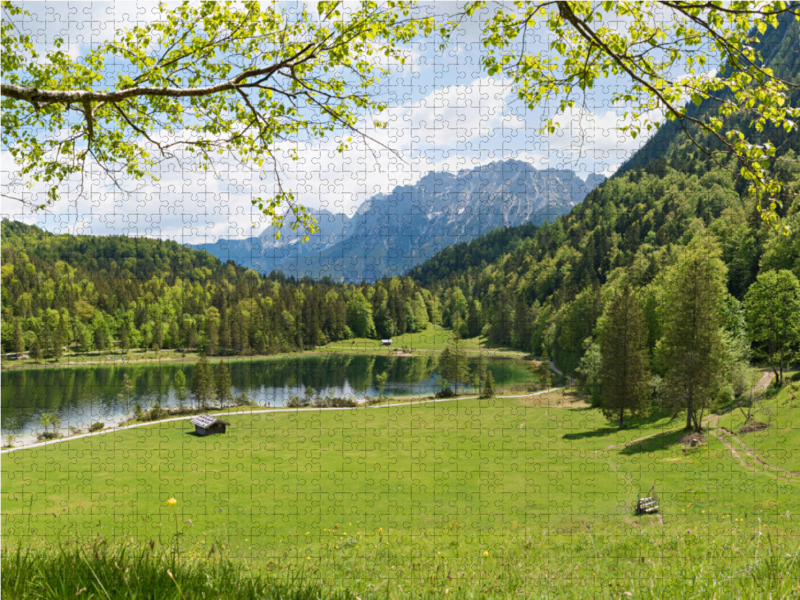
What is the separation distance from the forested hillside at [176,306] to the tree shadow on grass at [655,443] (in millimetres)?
21561

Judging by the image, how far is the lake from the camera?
46.9 m

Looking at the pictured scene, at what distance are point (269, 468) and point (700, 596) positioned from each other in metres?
26.0

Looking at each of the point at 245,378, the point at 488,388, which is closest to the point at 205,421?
the point at 245,378

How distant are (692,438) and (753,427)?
2.85 metres

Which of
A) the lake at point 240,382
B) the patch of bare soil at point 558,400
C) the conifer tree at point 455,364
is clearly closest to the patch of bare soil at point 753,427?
the patch of bare soil at point 558,400

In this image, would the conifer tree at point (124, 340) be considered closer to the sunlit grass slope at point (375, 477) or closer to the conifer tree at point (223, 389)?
the conifer tree at point (223, 389)

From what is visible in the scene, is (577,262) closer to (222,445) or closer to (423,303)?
(423,303)

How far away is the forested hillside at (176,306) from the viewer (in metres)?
52.2

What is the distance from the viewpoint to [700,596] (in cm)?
379

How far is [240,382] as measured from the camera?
5722 centimetres

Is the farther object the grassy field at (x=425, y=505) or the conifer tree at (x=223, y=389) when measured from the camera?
the conifer tree at (x=223, y=389)

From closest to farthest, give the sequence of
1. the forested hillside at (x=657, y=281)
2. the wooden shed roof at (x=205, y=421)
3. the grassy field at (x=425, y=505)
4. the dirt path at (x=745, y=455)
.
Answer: the grassy field at (x=425, y=505)
the dirt path at (x=745, y=455)
the forested hillside at (x=657, y=281)
the wooden shed roof at (x=205, y=421)

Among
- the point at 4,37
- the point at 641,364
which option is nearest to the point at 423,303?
the point at 641,364

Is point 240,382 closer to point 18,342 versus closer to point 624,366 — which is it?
point 18,342
